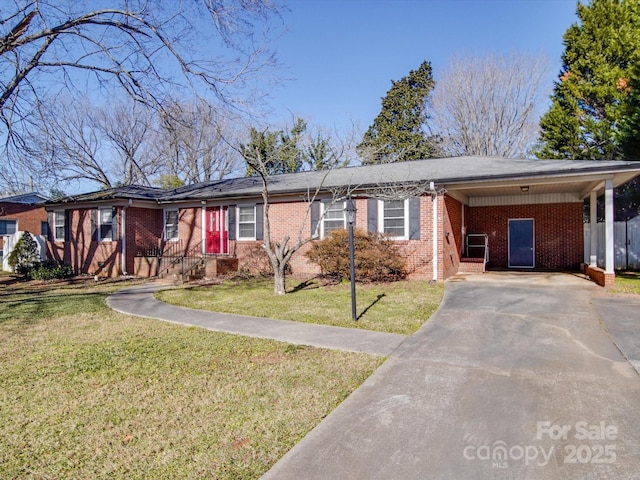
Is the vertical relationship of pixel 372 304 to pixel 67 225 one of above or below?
below

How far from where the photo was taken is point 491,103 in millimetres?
27422

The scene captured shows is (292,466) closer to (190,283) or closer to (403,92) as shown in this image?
(190,283)

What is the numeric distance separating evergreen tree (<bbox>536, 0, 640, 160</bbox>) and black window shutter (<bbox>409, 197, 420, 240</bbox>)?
10594 millimetres

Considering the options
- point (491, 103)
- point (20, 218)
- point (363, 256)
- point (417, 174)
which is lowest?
point (363, 256)

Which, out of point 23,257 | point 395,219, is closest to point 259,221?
point 395,219

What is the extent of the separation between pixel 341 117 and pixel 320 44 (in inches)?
111

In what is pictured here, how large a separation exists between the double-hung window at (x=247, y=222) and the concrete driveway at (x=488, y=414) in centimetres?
996

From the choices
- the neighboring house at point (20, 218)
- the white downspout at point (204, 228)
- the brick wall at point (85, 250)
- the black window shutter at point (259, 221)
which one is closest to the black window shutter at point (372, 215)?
the black window shutter at point (259, 221)

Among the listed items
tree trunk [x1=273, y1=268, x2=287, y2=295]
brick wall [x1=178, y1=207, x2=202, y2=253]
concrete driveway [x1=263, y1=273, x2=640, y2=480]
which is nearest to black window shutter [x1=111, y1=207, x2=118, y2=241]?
brick wall [x1=178, y1=207, x2=202, y2=253]

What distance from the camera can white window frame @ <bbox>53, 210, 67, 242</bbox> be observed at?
18.6 metres

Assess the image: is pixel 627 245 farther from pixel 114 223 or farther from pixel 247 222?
pixel 114 223

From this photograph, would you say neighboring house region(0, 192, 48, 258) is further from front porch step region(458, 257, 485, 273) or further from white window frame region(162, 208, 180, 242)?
front porch step region(458, 257, 485, 273)

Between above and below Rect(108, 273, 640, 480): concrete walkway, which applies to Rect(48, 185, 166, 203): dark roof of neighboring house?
above

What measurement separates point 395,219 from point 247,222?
575cm
